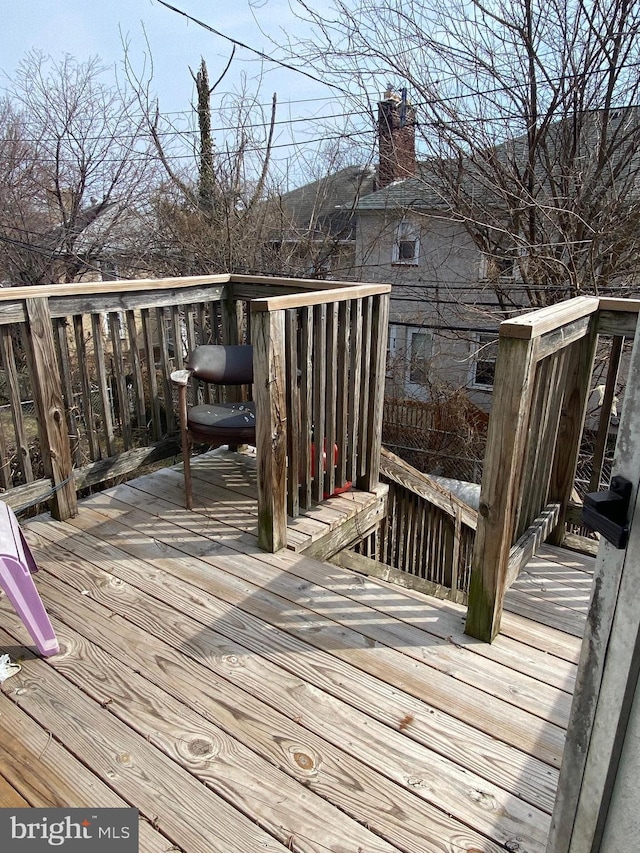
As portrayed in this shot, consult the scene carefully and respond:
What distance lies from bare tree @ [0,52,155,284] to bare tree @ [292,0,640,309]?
5174 mm

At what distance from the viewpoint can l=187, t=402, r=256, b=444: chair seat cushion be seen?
269 centimetres

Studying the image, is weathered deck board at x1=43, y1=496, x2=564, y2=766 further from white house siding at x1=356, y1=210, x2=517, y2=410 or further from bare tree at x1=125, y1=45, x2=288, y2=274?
bare tree at x1=125, y1=45, x2=288, y2=274

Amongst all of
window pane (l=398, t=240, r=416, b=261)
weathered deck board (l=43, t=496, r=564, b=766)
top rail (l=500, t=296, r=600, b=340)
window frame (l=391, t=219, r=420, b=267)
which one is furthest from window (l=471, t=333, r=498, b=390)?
weathered deck board (l=43, t=496, r=564, b=766)

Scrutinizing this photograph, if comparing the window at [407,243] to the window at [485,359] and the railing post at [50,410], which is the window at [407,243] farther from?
the railing post at [50,410]

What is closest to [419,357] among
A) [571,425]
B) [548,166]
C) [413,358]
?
[413,358]

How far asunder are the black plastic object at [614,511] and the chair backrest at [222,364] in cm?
241

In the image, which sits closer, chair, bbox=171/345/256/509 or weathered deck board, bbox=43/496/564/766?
weathered deck board, bbox=43/496/564/766

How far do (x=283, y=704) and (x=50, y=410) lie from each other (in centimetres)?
167

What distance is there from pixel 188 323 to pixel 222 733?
2278 millimetres

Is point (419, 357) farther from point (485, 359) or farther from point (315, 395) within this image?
point (315, 395)

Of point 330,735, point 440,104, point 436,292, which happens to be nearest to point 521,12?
point 440,104

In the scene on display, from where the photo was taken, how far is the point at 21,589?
169 cm

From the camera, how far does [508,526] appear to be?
1834 millimetres

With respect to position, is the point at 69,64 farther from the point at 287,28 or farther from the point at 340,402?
the point at 340,402
